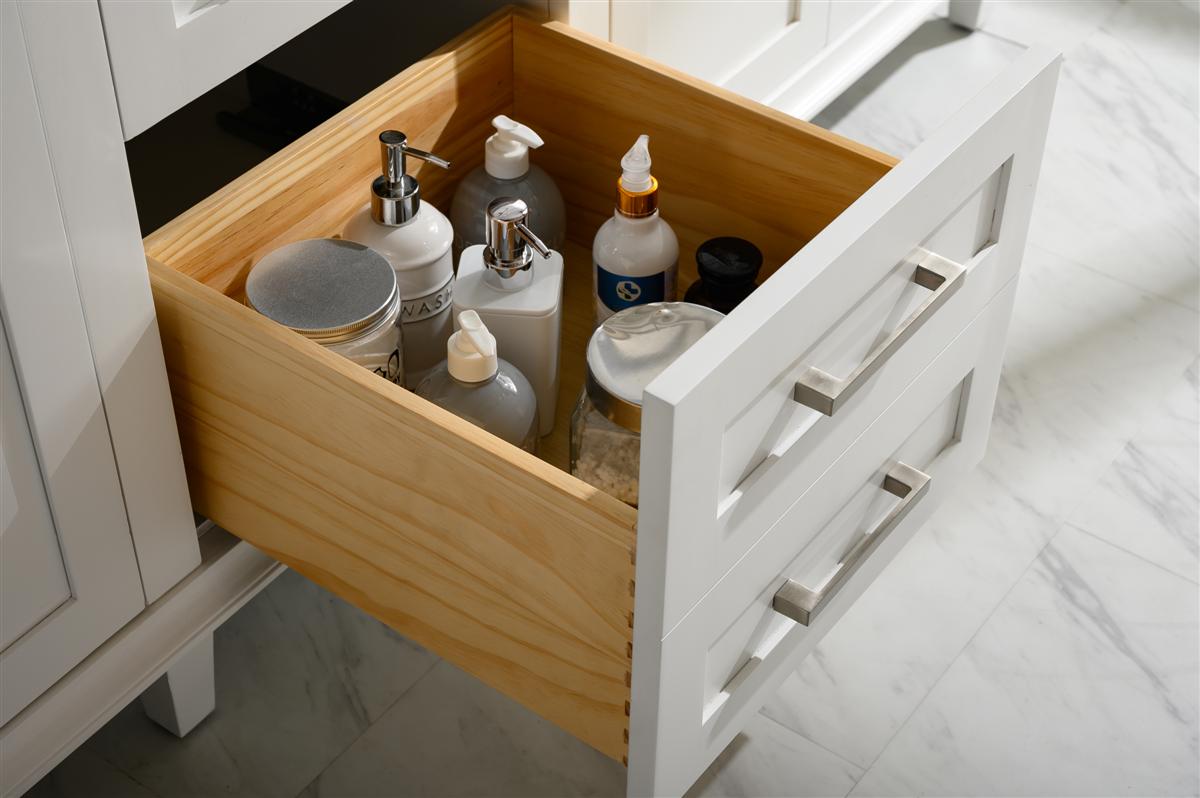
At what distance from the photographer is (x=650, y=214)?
90cm

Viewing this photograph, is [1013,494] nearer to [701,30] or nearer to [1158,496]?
[1158,496]

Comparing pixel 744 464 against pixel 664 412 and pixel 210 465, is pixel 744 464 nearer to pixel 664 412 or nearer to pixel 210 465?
pixel 664 412

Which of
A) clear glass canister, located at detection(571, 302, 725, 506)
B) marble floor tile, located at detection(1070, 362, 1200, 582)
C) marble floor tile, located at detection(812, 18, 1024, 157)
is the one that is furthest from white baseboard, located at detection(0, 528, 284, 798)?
marble floor tile, located at detection(812, 18, 1024, 157)

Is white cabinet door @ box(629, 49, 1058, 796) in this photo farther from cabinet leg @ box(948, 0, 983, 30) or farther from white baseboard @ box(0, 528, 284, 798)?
cabinet leg @ box(948, 0, 983, 30)

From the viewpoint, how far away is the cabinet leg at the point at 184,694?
1.10 meters

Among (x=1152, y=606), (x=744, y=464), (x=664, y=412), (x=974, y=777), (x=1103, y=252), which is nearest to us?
(x=664, y=412)

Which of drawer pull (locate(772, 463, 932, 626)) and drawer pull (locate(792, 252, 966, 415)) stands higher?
drawer pull (locate(792, 252, 966, 415))

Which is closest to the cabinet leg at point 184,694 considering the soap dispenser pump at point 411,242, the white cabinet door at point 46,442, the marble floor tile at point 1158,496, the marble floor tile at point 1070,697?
the white cabinet door at point 46,442

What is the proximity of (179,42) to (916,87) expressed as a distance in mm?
1296

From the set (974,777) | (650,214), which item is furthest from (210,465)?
(974,777)

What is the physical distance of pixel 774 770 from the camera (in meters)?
1.16

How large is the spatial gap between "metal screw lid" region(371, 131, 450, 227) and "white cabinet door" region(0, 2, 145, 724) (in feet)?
0.66

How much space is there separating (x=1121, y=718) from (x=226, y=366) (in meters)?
0.81

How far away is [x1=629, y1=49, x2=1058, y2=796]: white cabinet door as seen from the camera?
0.65 metres
